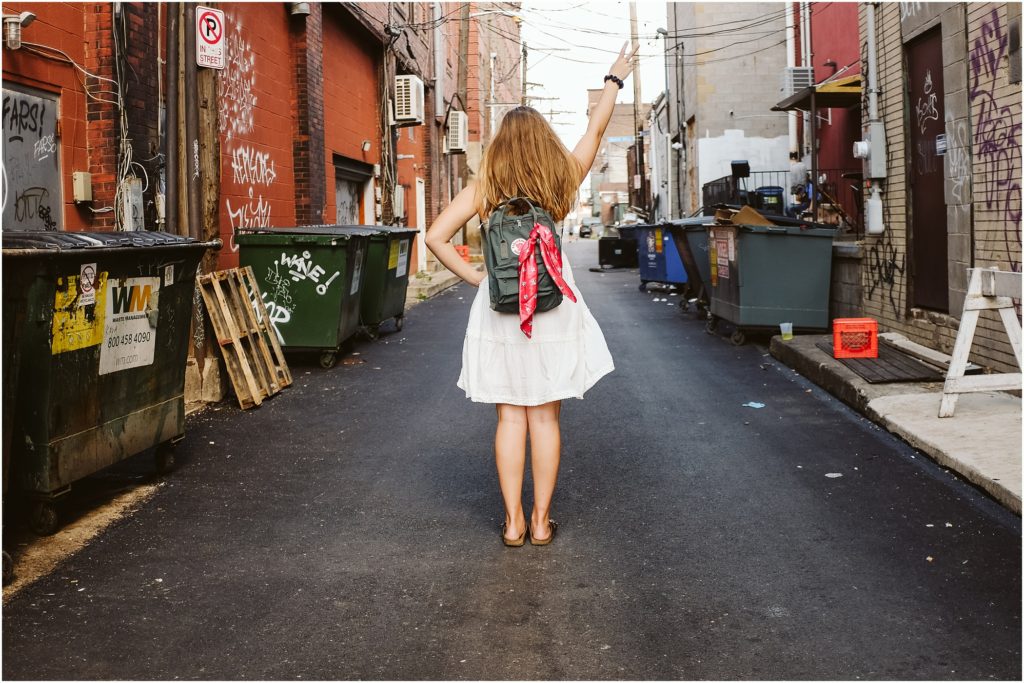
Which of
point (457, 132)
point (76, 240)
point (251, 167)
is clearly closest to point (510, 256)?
point (76, 240)

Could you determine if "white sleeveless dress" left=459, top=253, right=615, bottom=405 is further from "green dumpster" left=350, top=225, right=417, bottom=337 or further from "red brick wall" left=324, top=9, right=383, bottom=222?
"red brick wall" left=324, top=9, right=383, bottom=222

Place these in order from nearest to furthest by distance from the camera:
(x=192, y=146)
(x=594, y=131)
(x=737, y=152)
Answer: (x=594, y=131) < (x=192, y=146) < (x=737, y=152)

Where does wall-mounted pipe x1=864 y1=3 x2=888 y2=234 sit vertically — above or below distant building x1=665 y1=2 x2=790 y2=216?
below

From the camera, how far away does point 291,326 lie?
33.3ft

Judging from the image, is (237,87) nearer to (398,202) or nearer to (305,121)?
(305,121)

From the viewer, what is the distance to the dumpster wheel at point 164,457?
5.89 metres

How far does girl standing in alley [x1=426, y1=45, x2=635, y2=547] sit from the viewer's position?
4.32 metres

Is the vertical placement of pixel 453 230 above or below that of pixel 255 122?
below

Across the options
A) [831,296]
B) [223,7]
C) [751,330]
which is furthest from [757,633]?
[223,7]

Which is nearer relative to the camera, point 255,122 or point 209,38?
point 209,38

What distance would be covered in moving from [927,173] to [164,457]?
7475 millimetres

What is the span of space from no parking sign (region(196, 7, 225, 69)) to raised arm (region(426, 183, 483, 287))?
4859 mm

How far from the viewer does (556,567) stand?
13.8 ft

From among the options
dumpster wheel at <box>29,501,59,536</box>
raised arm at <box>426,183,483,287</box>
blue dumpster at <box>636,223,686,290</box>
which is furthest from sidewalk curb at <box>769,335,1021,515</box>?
blue dumpster at <box>636,223,686,290</box>
